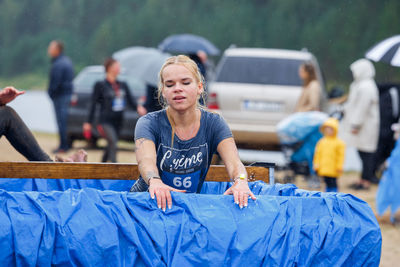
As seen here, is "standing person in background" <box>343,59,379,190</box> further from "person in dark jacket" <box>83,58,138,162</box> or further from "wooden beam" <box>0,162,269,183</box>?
"wooden beam" <box>0,162,269,183</box>

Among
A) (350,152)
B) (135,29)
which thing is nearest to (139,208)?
(350,152)

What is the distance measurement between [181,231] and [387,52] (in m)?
6.09

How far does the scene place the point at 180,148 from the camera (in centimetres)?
378

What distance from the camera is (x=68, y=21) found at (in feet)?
164

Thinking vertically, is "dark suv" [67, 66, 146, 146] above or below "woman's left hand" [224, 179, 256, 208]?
below

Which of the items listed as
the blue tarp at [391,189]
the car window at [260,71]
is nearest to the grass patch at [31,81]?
the car window at [260,71]

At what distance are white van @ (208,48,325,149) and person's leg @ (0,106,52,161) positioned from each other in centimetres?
609

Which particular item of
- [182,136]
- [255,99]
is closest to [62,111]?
[255,99]

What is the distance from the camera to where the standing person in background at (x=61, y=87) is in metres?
13.2

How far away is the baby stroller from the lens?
919 cm

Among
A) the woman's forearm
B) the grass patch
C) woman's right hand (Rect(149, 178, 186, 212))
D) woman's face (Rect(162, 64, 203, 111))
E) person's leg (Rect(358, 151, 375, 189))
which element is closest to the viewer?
woman's right hand (Rect(149, 178, 186, 212))

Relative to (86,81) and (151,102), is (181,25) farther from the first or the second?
(151,102)

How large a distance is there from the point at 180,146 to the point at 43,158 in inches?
56.0

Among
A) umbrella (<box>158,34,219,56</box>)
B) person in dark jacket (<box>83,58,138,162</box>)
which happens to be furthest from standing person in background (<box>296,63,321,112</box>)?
umbrella (<box>158,34,219,56</box>)
